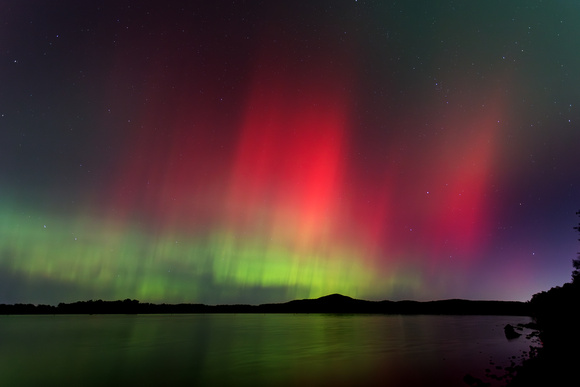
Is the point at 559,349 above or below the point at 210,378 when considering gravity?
above

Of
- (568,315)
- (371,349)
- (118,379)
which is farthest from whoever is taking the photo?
(371,349)

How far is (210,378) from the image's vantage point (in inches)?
1229

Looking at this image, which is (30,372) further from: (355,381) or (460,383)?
(460,383)

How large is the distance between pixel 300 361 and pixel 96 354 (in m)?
25.7

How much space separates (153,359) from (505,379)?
34.4 m

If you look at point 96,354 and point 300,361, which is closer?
point 300,361

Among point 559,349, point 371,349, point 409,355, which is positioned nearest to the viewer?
point 559,349

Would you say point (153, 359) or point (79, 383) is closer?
point (79, 383)

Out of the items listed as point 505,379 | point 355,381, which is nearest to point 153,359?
point 355,381

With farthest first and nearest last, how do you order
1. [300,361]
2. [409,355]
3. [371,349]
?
[371,349]
[409,355]
[300,361]

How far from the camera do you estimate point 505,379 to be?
25.2 meters

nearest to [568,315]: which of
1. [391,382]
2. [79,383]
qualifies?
[391,382]

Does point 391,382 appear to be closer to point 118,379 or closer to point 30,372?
point 118,379

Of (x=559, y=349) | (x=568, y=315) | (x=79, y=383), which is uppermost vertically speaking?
(x=568, y=315)
